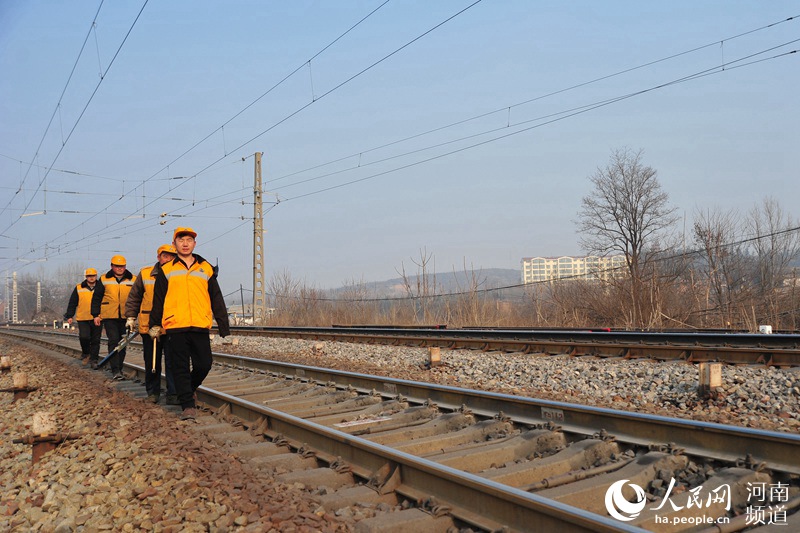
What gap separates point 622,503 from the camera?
157 inches

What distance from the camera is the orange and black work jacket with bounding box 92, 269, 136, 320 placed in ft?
39.5

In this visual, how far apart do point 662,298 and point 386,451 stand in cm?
1858

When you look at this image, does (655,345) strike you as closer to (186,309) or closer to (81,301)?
(186,309)

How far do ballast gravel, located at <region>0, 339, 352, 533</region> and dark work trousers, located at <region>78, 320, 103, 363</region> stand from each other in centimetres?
609

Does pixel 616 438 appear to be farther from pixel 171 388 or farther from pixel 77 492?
pixel 171 388

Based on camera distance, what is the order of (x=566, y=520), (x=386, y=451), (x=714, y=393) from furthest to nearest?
(x=714, y=393), (x=386, y=451), (x=566, y=520)

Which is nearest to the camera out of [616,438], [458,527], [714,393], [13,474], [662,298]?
[458,527]

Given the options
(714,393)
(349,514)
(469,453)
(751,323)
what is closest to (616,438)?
(469,453)

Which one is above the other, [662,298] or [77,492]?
[662,298]

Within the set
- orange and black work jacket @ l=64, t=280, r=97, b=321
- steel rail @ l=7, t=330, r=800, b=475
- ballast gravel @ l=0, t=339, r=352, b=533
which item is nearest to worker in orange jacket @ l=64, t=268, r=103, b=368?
orange and black work jacket @ l=64, t=280, r=97, b=321

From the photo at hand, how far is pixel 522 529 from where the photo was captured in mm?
3689

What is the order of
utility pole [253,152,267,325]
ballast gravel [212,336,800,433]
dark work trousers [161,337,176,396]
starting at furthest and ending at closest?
1. utility pole [253,152,267,325]
2. dark work trousers [161,337,176,396]
3. ballast gravel [212,336,800,433]

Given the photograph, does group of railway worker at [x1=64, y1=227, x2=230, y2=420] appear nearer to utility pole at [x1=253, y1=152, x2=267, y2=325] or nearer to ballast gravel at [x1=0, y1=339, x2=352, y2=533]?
ballast gravel at [x1=0, y1=339, x2=352, y2=533]

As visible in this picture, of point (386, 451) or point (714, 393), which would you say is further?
point (714, 393)
